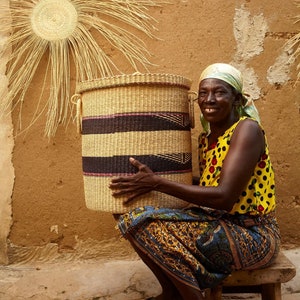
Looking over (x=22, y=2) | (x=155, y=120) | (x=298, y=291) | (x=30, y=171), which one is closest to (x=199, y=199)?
(x=155, y=120)

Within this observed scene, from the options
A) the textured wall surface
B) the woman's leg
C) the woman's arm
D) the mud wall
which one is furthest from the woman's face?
the textured wall surface

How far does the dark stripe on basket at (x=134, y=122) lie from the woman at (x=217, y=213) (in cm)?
13

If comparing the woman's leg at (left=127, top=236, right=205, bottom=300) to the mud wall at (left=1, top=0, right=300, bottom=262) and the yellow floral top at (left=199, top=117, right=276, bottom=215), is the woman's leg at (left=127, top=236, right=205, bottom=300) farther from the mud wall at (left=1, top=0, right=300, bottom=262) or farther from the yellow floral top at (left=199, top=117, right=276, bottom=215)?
the mud wall at (left=1, top=0, right=300, bottom=262)

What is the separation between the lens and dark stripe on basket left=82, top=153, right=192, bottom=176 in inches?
65.6

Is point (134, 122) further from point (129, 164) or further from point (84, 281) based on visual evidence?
point (84, 281)

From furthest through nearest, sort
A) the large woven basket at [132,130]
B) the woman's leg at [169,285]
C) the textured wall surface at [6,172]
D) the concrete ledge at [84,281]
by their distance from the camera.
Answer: the textured wall surface at [6,172] → the concrete ledge at [84,281] → the large woven basket at [132,130] → the woman's leg at [169,285]

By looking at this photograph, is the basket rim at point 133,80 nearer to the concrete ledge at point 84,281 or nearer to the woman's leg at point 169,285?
the woman's leg at point 169,285

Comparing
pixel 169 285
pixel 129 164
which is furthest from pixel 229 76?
pixel 169 285

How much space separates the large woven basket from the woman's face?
102 mm

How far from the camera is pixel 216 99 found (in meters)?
1.68

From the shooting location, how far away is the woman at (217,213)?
5.13 feet

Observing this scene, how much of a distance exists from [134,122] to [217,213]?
0.48 m

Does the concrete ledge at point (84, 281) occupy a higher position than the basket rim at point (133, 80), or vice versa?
the basket rim at point (133, 80)

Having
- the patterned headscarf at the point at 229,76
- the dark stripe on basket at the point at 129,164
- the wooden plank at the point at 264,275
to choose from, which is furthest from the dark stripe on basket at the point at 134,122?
the wooden plank at the point at 264,275
